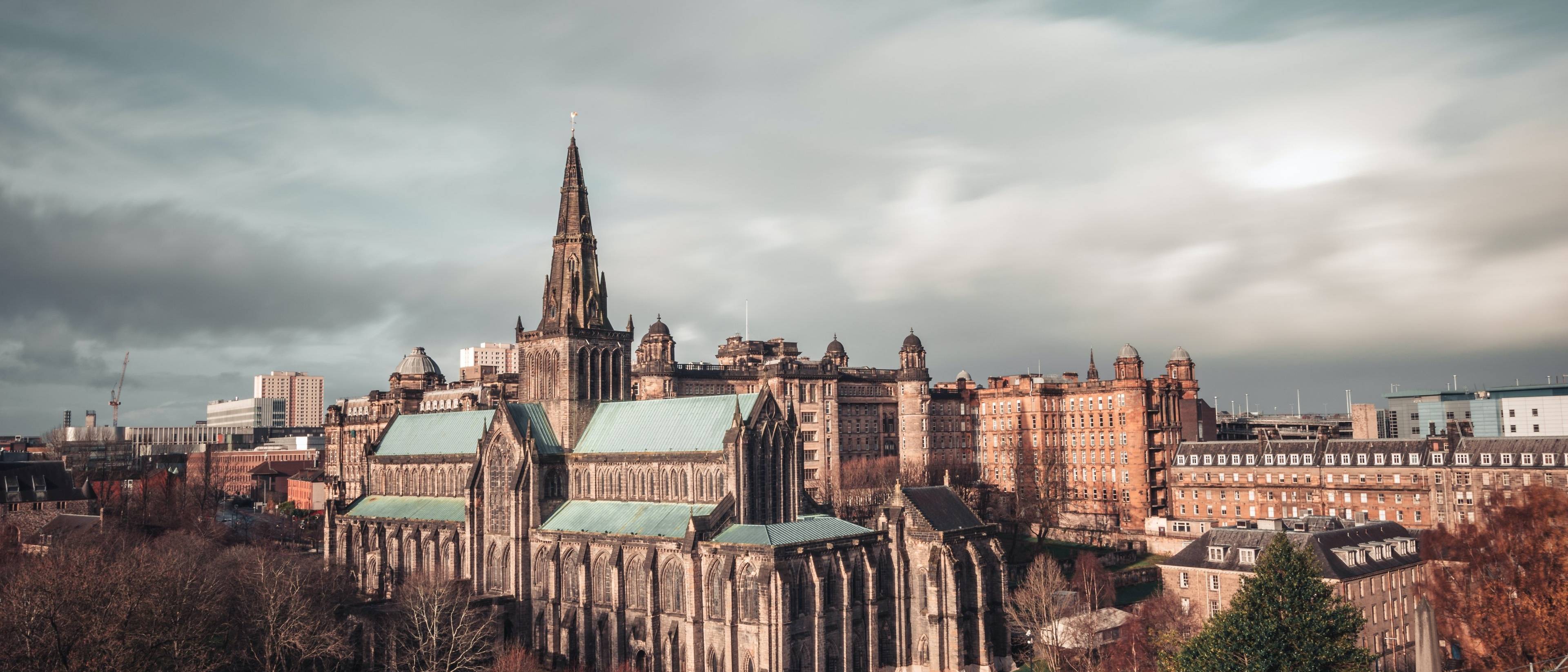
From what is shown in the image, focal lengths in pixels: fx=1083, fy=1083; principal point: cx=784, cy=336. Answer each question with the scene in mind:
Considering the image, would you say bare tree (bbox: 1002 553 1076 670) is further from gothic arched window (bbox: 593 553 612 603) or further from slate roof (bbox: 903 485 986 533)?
gothic arched window (bbox: 593 553 612 603)

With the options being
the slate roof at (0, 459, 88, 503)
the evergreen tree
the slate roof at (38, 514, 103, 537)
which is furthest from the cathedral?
the slate roof at (0, 459, 88, 503)

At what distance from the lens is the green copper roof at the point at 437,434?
10625 cm

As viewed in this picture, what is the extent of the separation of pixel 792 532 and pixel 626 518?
15581 millimetres

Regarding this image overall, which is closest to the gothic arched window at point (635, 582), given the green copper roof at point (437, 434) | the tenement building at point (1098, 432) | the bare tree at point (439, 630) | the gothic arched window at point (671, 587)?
the gothic arched window at point (671, 587)

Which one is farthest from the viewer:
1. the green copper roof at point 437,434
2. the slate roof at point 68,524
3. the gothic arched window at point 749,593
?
the green copper roof at point 437,434

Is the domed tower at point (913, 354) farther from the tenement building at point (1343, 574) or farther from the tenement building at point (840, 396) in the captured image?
the tenement building at point (1343, 574)

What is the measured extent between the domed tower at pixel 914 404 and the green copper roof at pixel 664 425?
69275 mm

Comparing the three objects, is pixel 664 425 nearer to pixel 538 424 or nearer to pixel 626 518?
pixel 626 518

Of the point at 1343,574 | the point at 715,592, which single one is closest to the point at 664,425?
the point at 715,592

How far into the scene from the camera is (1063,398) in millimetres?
160500

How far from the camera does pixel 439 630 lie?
8038 cm

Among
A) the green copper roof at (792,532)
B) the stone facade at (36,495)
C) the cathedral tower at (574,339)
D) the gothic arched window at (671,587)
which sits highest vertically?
the cathedral tower at (574,339)

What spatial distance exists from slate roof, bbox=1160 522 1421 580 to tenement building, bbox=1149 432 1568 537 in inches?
1137

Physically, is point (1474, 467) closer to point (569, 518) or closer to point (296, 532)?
point (569, 518)
